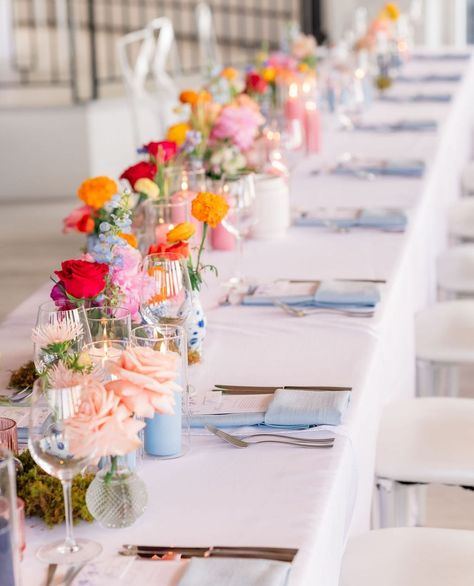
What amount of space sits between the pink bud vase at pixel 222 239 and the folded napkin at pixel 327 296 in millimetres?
430

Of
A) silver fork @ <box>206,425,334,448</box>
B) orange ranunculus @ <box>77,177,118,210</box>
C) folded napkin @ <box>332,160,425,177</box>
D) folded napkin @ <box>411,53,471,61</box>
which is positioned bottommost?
silver fork @ <box>206,425,334,448</box>

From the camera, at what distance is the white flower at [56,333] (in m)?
1.65

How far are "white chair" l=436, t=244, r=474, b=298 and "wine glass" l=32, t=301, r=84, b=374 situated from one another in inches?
89.5

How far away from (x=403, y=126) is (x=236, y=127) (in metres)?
1.71

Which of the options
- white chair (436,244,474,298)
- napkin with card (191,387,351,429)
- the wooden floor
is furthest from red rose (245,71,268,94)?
napkin with card (191,387,351,429)

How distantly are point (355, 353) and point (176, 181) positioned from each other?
895mm

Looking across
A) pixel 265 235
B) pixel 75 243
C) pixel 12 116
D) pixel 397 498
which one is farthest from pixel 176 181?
pixel 12 116

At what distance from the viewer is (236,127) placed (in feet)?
10.7

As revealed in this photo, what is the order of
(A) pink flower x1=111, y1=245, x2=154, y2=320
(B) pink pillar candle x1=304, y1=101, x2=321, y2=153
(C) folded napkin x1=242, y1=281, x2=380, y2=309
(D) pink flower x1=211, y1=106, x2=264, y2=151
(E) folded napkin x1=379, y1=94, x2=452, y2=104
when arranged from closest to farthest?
(A) pink flower x1=111, y1=245, x2=154, y2=320
(C) folded napkin x1=242, y1=281, x2=380, y2=309
(D) pink flower x1=211, y1=106, x2=264, y2=151
(B) pink pillar candle x1=304, y1=101, x2=321, y2=153
(E) folded napkin x1=379, y1=94, x2=452, y2=104

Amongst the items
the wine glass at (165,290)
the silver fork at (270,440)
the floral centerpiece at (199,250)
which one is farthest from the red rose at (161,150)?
the silver fork at (270,440)

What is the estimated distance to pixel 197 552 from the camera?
137 cm

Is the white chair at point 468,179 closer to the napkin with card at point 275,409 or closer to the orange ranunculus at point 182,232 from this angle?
the orange ranunculus at point 182,232

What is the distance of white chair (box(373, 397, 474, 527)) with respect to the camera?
7.39 ft

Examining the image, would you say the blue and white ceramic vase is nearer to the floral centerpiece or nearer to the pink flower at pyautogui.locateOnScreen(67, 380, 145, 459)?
the floral centerpiece
